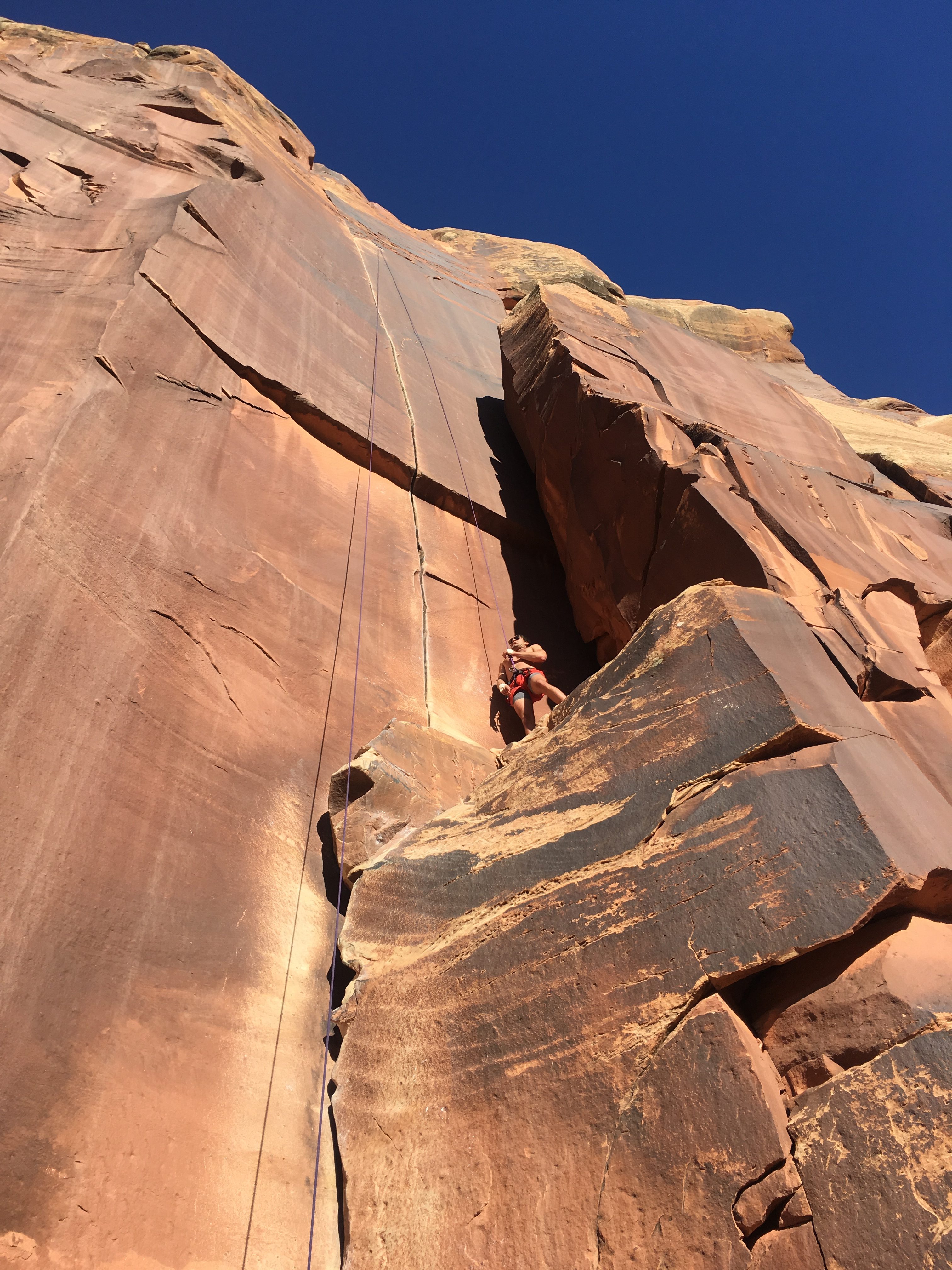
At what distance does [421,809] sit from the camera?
5.15 meters

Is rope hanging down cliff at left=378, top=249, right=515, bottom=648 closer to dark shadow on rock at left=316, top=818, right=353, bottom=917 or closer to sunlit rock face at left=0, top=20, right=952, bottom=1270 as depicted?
sunlit rock face at left=0, top=20, right=952, bottom=1270

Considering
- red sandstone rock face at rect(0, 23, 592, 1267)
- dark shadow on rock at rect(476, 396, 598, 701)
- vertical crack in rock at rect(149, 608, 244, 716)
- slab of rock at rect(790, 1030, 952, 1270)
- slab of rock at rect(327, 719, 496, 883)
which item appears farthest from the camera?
dark shadow on rock at rect(476, 396, 598, 701)

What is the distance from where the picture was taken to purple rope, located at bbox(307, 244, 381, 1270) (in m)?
3.69

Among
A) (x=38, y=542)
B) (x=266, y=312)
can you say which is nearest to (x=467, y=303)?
(x=266, y=312)

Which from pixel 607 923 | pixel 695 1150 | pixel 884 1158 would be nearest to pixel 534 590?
pixel 607 923

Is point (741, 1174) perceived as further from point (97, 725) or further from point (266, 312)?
point (266, 312)

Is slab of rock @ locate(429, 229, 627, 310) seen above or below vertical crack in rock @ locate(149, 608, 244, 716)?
above

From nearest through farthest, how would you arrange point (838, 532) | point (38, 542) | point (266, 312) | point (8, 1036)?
point (8, 1036), point (38, 542), point (838, 532), point (266, 312)

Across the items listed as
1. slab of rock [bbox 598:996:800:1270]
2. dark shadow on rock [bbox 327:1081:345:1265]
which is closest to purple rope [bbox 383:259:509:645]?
dark shadow on rock [bbox 327:1081:345:1265]

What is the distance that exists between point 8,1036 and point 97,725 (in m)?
1.60

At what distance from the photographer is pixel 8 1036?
11.1ft

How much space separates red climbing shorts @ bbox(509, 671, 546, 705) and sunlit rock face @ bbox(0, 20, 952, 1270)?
0.88ft

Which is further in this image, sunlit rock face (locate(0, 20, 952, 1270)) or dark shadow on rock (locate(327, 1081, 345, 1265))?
dark shadow on rock (locate(327, 1081, 345, 1265))

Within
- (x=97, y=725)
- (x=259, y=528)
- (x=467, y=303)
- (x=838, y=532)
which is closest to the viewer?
(x=97, y=725)
